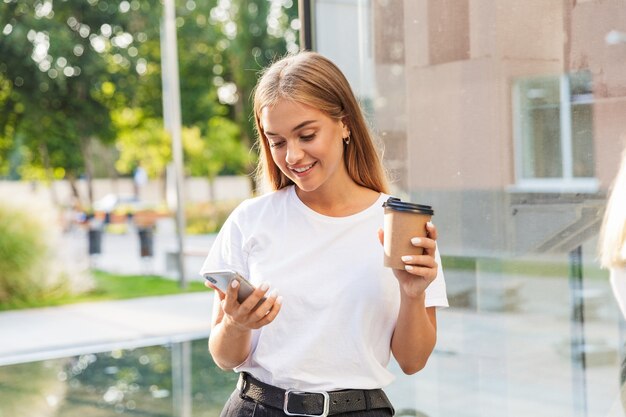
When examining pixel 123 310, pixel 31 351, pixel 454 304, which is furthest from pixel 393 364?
pixel 123 310

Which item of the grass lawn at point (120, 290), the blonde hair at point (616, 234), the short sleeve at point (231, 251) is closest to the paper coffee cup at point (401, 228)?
the short sleeve at point (231, 251)

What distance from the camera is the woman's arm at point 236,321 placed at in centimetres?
154

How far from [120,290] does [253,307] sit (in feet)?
42.2

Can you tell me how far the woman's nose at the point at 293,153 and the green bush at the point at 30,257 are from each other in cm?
1139

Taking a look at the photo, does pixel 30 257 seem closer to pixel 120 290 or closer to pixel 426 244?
pixel 120 290

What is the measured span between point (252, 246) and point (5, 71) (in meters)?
19.3

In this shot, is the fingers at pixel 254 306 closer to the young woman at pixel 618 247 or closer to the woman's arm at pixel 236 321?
the woman's arm at pixel 236 321

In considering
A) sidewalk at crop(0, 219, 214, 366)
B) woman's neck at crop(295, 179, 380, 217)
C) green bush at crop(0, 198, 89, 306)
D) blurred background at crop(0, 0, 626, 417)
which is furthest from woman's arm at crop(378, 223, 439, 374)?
green bush at crop(0, 198, 89, 306)

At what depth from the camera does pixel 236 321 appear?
159 cm

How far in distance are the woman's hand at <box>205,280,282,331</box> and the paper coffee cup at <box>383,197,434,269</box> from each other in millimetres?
228

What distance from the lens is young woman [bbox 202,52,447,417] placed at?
167cm

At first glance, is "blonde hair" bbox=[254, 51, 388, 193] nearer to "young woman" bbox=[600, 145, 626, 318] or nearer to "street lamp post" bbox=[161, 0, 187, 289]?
"young woman" bbox=[600, 145, 626, 318]

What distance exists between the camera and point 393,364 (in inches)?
146

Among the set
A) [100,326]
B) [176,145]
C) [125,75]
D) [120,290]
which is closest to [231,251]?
[100,326]
